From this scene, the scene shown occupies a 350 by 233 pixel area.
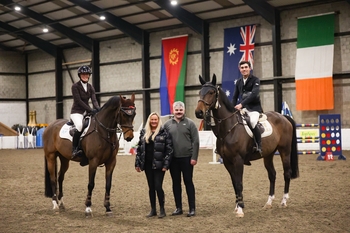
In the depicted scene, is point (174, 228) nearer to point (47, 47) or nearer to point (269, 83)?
point (269, 83)

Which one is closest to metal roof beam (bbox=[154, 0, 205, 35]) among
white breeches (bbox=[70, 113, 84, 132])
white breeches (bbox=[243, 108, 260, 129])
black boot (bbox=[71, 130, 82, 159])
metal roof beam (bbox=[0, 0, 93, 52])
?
metal roof beam (bbox=[0, 0, 93, 52])

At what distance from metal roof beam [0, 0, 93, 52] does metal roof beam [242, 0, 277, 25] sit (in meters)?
12.4

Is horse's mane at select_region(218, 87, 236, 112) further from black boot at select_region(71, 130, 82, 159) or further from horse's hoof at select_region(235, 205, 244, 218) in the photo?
black boot at select_region(71, 130, 82, 159)

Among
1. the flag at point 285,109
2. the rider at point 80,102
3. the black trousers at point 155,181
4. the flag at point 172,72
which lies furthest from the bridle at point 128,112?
the flag at point 172,72

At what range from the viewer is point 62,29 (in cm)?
2959

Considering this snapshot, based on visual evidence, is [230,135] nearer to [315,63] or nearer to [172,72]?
[315,63]

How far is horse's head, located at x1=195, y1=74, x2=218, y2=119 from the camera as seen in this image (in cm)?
686

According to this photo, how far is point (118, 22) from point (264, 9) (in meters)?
8.72

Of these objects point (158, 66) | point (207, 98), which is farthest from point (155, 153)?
point (158, 66)

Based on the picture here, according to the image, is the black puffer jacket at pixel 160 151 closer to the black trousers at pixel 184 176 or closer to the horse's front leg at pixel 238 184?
the black trousers at pixel 184 176

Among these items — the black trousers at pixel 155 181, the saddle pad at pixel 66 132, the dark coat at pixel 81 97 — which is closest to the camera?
the black trousers at pixel 155 181

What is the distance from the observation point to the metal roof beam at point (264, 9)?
859 inches

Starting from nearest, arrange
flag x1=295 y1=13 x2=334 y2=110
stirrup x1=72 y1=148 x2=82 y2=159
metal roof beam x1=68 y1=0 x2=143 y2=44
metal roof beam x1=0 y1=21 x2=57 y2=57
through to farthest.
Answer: stirrup x1=72 y1=148 x2=82 y2=159 → flag x1=295 y1=13 x2=334 y2=110 → metal roof beam x1=68 y1=0 x2=143 y2=44 → metal roof beam x1=0 y1=21 x2=57 y2=57

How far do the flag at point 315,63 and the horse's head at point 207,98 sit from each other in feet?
51.0
